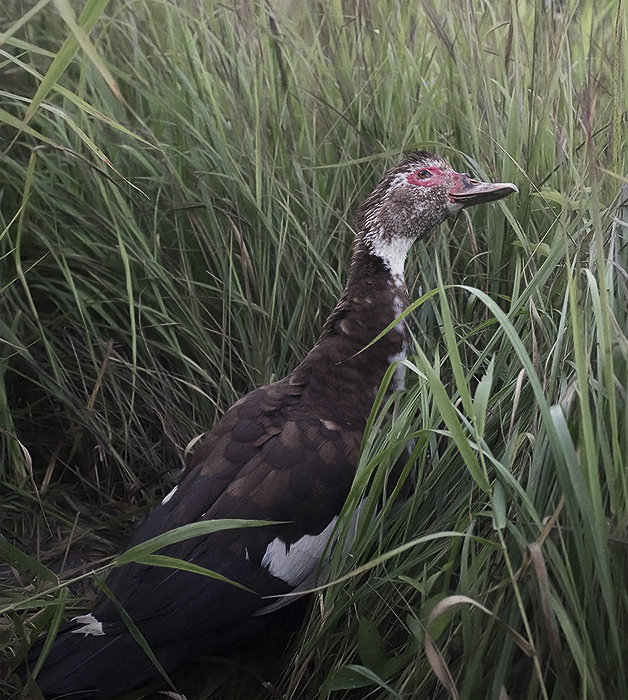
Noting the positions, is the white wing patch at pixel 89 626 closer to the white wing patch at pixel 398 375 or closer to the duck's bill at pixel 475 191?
the white wing patch at pixel 398 375

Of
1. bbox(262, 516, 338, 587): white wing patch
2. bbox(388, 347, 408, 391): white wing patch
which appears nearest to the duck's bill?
bbox(388, 347, 408, 391): white wing patch

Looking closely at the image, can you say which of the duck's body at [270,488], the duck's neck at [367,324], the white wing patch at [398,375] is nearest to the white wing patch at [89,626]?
the duck's body at [270,488]

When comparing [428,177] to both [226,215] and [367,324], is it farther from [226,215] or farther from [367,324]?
[226,215]

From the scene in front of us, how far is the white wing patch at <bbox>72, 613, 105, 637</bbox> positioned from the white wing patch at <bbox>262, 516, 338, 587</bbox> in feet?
1.08

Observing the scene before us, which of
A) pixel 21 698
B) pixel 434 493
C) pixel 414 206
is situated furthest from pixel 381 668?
pixel 414 206

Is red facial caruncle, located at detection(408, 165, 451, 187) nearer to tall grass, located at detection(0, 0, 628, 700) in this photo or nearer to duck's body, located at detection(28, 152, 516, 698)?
duck's body, located at detection(28, 152, 516, 698)

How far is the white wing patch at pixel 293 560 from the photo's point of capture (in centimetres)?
180

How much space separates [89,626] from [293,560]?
0.40 m

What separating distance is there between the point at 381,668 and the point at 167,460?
1.01 m

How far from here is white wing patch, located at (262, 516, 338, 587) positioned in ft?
5.90

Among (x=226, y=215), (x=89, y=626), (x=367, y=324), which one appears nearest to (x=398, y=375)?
(x=367, y=324)

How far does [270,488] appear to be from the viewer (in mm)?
1825

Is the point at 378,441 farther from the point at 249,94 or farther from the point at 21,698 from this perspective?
the point at 249,94

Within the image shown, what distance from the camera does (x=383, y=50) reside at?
246cm
